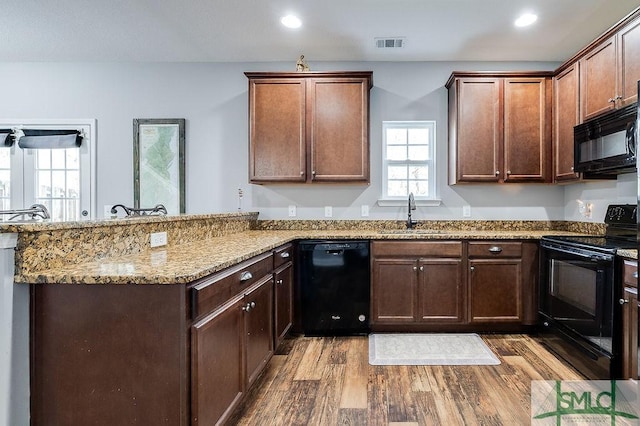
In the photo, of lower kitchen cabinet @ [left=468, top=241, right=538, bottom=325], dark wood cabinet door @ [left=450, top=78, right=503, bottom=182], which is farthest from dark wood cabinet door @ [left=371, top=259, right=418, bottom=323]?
dark wood cabinet door @ [left=450, top=78, right=503, bottom=182]

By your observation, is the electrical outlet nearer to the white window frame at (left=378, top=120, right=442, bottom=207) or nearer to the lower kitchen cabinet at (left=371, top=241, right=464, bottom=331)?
the lower kitchen cabinet at (left=371, top=241, right=464, bottom=331)

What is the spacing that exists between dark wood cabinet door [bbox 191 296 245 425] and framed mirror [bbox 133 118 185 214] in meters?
2.38

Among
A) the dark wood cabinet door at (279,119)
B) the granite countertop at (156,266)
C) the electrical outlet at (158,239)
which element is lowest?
the granite countertop at (156,266)

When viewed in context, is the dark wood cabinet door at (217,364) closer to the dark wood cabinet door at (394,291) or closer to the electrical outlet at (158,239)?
the electrical outlet at (158,239)

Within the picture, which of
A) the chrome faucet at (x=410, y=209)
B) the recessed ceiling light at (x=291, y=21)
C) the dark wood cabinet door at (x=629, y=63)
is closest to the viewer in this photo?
the dark wood cabinet door at (x=629, y=63)

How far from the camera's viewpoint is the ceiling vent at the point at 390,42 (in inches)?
130

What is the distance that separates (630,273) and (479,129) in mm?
1717

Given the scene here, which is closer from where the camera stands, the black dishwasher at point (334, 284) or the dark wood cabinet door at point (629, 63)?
the dark wood cabinet door at point (629, 63)

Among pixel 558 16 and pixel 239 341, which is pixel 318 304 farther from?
pixel 558 16

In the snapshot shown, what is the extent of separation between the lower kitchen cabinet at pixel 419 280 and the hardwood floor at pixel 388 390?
1.51ft

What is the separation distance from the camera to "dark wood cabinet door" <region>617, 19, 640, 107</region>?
7.82 ft

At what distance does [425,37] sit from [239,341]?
115 inches

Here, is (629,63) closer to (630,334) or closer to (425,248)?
(630,334)

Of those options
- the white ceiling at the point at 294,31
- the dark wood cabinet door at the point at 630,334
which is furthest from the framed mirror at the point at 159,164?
the dark wood cabinet door at the point at 630,334
